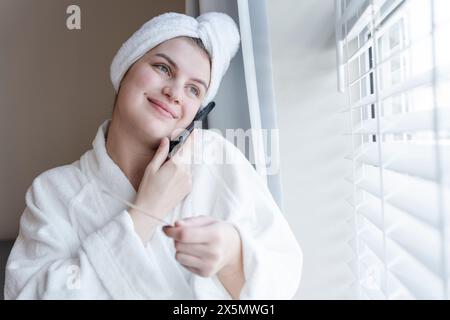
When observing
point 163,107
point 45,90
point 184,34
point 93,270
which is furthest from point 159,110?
point 45,90

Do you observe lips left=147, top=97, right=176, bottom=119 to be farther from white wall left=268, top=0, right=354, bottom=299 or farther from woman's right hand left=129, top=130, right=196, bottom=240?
white wall left=268, top=0, right=354, bottom=299

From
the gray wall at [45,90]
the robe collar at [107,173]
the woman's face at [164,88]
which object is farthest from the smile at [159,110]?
the gray wall at [45,90]

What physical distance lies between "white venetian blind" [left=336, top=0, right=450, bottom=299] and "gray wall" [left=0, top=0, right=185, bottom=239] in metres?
0.38

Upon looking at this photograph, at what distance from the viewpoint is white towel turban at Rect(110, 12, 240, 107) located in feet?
1.80

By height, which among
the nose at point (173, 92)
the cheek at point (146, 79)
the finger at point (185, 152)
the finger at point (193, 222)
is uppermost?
the cheek at point (146, 79)

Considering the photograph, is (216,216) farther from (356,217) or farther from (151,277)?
(356,217)

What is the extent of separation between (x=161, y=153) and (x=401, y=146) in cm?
31

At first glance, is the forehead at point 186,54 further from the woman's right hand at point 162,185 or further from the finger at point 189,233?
the finger at point 189,233

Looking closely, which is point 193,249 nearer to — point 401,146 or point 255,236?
point 255,236

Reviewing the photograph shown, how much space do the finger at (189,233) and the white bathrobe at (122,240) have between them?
0.06 m

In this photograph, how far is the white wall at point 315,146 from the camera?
69 centimetres

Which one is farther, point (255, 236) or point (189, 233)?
point (255, 236)

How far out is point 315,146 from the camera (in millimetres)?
692

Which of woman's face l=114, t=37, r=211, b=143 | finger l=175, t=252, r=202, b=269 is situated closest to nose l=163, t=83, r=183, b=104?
woman's face l=114, t=37, r=211, b=143
